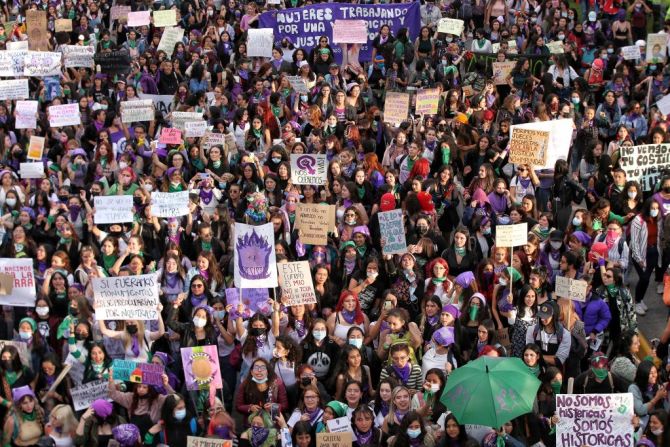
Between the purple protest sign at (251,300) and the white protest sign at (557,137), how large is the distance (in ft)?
13.2

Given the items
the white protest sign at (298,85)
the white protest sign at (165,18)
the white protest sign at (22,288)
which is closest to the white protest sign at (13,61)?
the white protest sign at (165,18)

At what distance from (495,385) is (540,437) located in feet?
2.82

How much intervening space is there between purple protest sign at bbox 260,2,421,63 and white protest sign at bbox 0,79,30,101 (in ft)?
13.7

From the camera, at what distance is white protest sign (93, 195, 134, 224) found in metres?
14.4

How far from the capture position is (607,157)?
15180mm

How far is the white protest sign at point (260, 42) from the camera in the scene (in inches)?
777

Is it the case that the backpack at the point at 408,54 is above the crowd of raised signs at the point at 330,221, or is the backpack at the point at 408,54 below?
above

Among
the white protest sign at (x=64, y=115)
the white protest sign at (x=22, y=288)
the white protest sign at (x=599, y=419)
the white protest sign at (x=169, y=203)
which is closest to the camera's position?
the white protest sign at (x=599, y=419)

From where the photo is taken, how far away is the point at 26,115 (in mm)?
17703

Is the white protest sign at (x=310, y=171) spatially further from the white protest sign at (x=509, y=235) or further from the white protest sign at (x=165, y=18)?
the white protest sign at (x=165, y=18)

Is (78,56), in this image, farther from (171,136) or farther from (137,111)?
(171,136)

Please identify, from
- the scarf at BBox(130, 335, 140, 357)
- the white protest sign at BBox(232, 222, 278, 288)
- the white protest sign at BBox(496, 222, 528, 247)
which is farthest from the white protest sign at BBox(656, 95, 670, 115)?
the scarf at BBox(130, 335, 140, 357)

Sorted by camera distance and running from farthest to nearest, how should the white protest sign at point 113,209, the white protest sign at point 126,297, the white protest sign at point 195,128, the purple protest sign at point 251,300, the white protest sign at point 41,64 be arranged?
the white protest sign at point 41,64
the white protest sign at point 195,128
the white protest sign at point 113,209
the purple protest sign at point 251,300
the white protest sign at point 126,297

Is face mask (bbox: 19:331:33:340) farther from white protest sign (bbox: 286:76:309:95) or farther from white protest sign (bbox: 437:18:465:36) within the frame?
white protest sign (bbox: 437:18:465:36)
